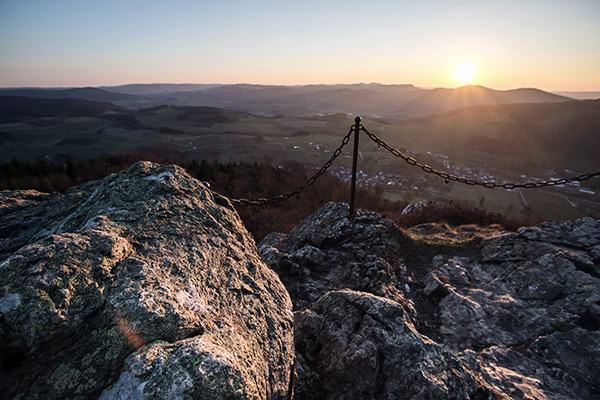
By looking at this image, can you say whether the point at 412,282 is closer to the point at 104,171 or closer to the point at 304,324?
the point at 304,324

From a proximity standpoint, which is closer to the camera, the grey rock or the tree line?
the grey rock

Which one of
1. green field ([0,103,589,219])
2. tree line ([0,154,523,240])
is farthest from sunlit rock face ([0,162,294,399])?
green field ([0,103,589,219])

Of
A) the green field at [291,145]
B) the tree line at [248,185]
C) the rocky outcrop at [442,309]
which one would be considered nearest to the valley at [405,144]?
the green field at [291,145]

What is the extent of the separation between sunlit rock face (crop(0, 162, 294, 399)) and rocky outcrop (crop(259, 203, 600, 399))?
113 centimetres

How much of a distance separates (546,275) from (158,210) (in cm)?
891

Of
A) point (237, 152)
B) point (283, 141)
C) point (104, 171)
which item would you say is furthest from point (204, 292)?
point (283, 141)

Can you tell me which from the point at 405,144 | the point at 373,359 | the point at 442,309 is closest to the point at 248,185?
the point at 442,309

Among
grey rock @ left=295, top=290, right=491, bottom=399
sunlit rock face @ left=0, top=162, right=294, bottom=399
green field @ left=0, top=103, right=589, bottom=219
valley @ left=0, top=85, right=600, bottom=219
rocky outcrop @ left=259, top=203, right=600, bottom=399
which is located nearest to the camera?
sunlit rock face @ left=0, top=162, right=294, bottom=399

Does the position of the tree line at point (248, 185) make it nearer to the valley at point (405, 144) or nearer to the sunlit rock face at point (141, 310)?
the sunlit rock face at point (141, 310)

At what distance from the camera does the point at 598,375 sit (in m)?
4.78

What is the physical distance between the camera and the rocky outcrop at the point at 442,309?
13.1ft

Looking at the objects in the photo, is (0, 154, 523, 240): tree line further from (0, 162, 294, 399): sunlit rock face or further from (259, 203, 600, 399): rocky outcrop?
(0, 162, 294, 399): sunlit rock face

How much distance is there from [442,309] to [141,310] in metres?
6.50

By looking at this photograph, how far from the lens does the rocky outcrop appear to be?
3.99m
